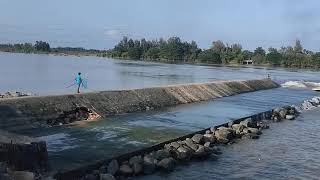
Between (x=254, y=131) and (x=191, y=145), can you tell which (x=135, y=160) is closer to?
(x=191, y=145)

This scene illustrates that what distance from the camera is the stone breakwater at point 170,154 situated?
17.1 m

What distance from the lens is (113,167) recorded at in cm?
1762

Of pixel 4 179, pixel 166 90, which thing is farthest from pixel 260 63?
pixel 4 179

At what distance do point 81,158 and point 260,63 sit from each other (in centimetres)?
18685

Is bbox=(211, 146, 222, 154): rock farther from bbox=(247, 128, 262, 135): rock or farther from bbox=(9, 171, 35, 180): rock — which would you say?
bbox=(9, 171, 35, 180): rock

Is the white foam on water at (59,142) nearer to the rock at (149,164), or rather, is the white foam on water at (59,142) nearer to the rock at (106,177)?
the rock at (149,164)

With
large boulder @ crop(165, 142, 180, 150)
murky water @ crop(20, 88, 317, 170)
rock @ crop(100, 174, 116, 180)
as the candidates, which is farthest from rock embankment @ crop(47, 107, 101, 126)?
rock @ crop(100, 174, 116, 180)

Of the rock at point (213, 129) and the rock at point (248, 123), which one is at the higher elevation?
the rock at point (213, 129)

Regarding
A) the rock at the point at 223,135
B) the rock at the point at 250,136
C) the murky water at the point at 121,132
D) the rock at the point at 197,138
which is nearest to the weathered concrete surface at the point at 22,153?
the murky water at the point at 121,132

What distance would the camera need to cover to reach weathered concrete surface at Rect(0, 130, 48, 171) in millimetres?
13906

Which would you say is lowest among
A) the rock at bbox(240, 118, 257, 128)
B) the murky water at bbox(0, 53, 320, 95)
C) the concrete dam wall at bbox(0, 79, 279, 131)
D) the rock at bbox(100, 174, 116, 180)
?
the murky water at bbox(0, 53, 320, 95)

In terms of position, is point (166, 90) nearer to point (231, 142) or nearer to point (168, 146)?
point (231, 142)

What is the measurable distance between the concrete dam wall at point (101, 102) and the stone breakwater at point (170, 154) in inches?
277

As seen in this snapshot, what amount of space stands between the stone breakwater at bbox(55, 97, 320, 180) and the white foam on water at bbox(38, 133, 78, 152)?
266cm
